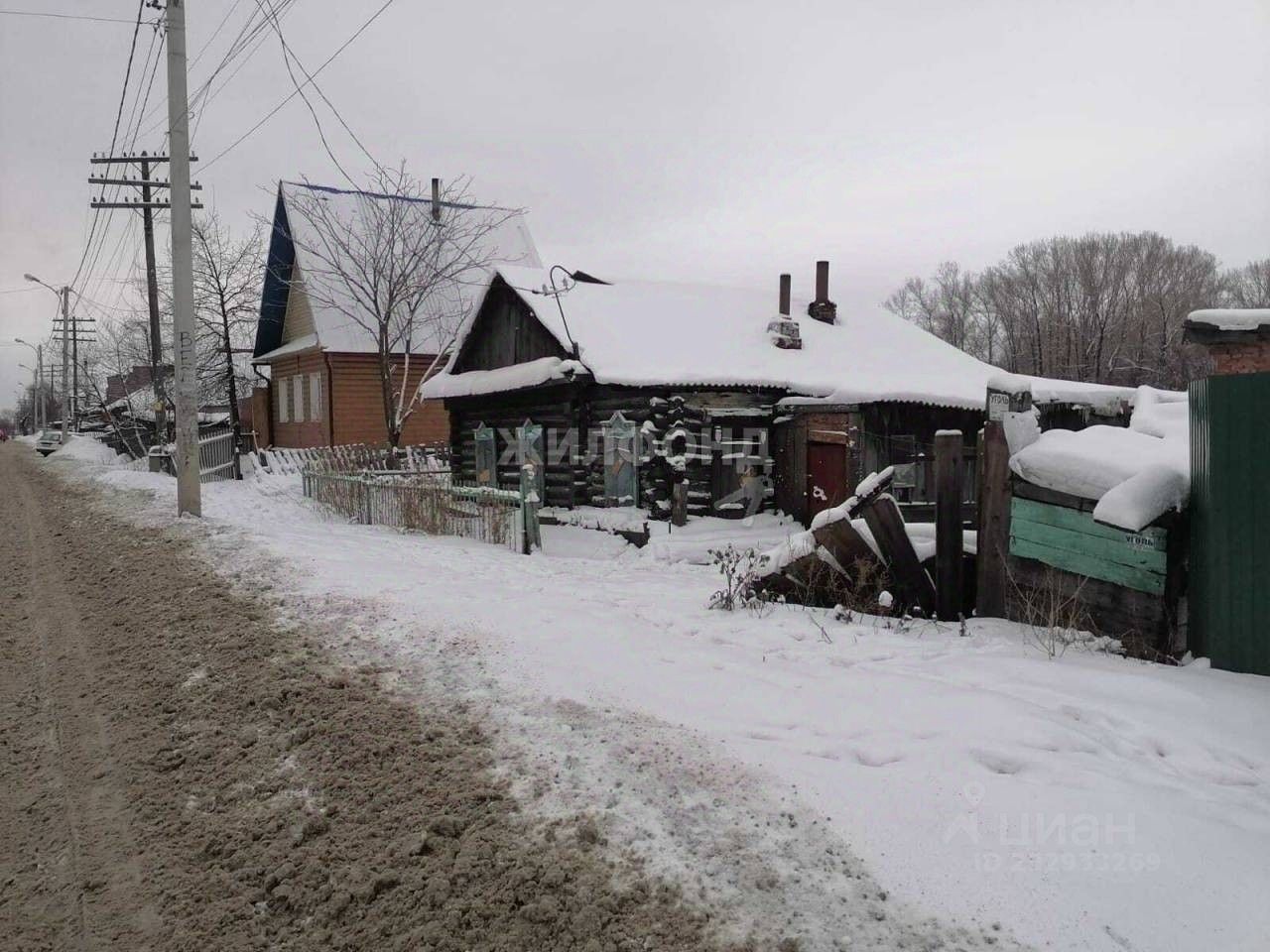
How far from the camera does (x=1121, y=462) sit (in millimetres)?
5406

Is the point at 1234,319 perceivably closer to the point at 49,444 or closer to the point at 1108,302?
the point at 1108,302

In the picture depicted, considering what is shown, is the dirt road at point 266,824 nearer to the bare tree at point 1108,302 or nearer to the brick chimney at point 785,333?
the brick chimney at point 785,333

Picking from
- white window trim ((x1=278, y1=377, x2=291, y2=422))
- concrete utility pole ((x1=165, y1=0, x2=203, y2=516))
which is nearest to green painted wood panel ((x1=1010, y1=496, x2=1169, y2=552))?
concrete utility pole ((x1=165, y1=0, x2=203, y2=516))

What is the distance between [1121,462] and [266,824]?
546cm

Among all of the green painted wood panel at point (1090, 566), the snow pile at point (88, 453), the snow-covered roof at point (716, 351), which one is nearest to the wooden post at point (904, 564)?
the green painted wood panel at point (1090, 566)

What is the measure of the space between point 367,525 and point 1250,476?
470 inches

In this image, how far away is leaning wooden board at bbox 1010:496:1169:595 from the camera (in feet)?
16.8

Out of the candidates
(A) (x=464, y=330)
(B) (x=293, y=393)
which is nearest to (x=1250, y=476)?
(A) (x=464, y=330)

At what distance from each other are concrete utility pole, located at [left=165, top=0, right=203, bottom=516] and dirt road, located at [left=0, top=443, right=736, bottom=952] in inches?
290

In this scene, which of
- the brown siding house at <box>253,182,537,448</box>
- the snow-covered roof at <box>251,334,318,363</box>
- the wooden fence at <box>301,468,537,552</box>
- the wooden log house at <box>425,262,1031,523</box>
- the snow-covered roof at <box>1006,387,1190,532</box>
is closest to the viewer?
the snow-covered roof at <box>1006,387,1190,532</box>

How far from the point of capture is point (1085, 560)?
5.64 m

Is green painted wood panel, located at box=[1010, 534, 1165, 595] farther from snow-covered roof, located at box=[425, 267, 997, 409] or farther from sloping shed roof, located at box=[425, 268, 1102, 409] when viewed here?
sloping shed roof, located at box=[425, 268, 1102, 409]

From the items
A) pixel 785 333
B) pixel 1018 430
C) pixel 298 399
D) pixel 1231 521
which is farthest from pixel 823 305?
pixel 298 399

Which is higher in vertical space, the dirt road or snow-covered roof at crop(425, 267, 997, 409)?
snow-covered roof at crop(425, 267, 997, 409)
